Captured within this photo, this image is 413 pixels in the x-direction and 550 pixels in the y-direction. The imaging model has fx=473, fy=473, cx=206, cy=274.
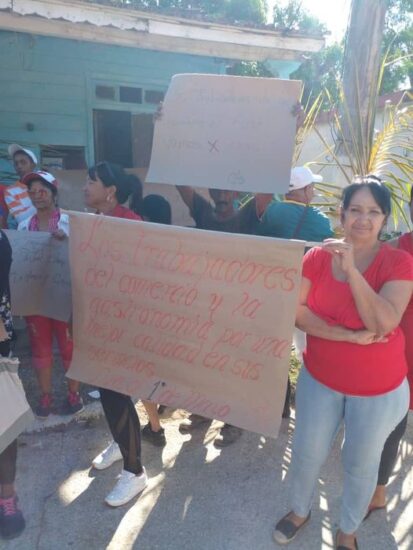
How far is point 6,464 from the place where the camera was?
230cm

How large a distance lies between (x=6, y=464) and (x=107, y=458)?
0.66m

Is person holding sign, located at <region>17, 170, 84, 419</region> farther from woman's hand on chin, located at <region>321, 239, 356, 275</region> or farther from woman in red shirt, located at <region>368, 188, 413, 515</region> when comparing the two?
woman in red shirt, located at <region>368, 188, 413, 515</region>

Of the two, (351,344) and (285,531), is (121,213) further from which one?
(285,531)

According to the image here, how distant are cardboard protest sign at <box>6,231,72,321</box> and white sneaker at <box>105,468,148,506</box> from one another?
0.99 m

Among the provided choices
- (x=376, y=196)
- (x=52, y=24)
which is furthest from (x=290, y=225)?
(x=52, y=24)

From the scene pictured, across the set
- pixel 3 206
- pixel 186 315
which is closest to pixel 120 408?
pixel 186 315

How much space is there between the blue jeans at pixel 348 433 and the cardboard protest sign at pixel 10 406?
125 cm

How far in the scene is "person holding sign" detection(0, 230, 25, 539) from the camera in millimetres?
2285

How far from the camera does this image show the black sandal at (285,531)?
2291 millimetres

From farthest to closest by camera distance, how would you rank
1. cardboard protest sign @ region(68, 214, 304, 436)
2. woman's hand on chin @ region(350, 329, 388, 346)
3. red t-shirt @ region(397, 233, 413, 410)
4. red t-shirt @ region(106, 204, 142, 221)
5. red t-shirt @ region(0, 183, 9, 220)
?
red t-shirt @ region(0, 183, 9, 220) < red t-shirt @ region(106, 204, 142, 221) < red t-shirt @ region(397, 233, 413, 410) < cardboard protest sign @ region(68, 214, 304, 436) < woman's hand on chin @ region(350, 329, 388, 346)

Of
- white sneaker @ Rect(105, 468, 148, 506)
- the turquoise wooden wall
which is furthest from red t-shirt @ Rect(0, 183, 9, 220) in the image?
white sneaker @ Rect(105, 468, 148, 506)

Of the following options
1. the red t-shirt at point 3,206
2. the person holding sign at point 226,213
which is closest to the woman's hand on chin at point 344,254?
the person holding sign at point 226,213

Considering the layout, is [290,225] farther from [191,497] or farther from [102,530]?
[102,530]

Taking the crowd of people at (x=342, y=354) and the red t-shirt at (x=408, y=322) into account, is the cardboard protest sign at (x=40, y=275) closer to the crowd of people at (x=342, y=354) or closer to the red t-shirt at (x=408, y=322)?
the crowd of people at (x=342, y=354)
